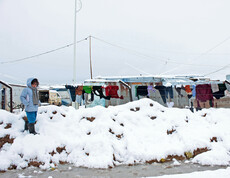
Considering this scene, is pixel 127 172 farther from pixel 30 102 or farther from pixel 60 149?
pixel 30 102

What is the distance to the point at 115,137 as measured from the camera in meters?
5.20

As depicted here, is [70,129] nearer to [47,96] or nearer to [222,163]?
[222,163]

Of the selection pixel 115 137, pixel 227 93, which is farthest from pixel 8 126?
pixel 227 93

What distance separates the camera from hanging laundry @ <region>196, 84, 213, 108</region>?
1009 cm

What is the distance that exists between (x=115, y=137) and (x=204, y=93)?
7.58 m

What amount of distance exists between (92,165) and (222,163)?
3.31 meters

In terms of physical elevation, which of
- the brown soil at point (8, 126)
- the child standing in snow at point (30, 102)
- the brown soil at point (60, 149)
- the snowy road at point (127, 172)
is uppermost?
the child standing in snow at point (30, 102)

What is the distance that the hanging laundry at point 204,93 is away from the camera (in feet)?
33.1

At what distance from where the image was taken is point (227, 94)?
9.92 meters

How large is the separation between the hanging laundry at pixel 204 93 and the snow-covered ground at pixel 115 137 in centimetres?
382

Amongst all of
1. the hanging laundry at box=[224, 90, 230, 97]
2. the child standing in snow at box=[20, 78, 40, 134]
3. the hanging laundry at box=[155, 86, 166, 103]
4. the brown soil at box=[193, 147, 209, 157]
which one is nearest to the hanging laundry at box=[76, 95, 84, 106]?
the child standing in snow at box=[20, 78, 40, 134]

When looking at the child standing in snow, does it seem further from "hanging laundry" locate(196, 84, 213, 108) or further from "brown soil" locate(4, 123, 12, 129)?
"hanging laundry" locate(196, 84, 213, 108)

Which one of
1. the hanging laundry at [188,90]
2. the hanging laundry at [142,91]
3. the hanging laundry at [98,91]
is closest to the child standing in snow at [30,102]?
the hanging laundry at [98,91]

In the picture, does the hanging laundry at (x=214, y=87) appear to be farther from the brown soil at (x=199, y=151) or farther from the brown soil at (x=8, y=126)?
the brown soil at (x=8, y=126)
